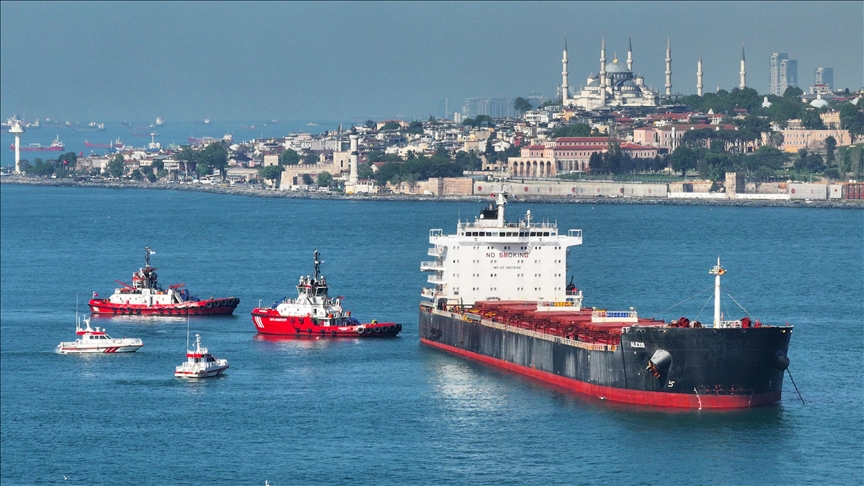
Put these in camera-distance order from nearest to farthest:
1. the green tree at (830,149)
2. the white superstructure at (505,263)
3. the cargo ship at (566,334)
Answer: the cargo ship at (566,334)
the white superstructure at (505,263)
the green tree at (830,149)

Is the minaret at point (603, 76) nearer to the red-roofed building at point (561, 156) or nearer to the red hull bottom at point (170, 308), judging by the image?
the red-roofed building at point (561, 156)

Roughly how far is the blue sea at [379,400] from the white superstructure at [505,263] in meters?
1.86

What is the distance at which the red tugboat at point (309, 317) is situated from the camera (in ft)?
132

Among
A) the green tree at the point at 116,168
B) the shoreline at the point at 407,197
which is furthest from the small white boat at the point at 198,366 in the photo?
the green tree at the point at 116,168

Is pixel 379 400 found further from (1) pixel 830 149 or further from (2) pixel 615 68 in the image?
(2) pixel 615 68

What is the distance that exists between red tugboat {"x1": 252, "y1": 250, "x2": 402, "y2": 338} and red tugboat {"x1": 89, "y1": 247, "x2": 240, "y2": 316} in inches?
156

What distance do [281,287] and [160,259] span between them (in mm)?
11479

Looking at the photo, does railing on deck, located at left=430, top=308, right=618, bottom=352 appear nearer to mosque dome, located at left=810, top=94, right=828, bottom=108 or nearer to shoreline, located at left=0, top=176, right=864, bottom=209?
shoreline, located at left=0, top=176, right=864, bottom=209

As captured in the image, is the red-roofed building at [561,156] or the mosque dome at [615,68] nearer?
the red-roofed building at [561,156]

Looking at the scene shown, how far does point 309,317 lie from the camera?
1592 inches

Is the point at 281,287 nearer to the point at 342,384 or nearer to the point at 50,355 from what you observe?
the point at 50,355

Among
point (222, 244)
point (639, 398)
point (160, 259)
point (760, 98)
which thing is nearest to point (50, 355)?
point (639, 398)

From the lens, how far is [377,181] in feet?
413

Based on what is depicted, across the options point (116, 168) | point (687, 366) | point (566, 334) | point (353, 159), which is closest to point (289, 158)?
point (353, 159)
